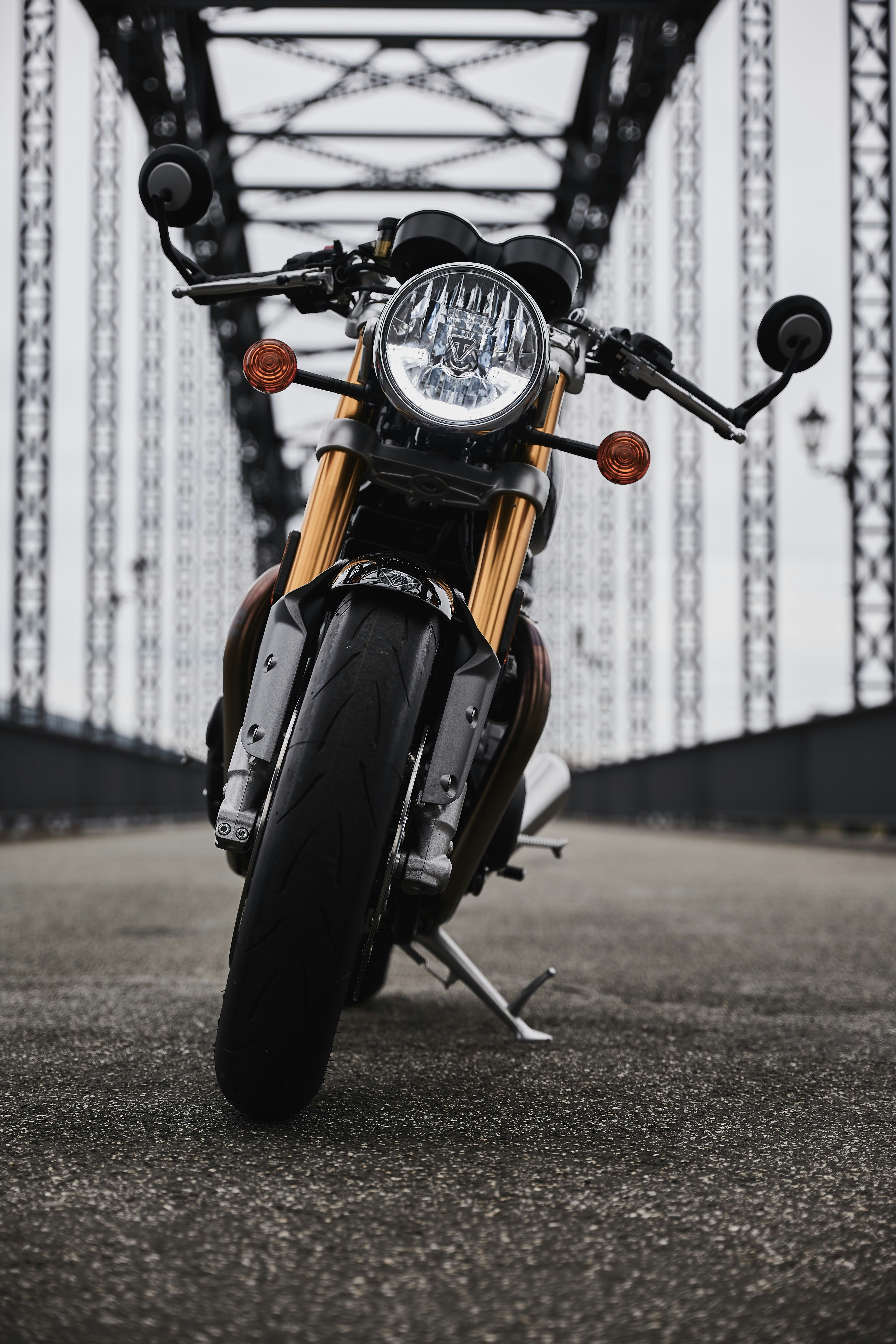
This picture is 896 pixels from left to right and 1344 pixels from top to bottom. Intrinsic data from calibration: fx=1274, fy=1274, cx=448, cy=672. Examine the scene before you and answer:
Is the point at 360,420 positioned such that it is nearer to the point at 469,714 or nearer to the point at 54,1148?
the point at 469,714

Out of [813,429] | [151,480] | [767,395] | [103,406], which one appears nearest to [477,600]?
[767,395]

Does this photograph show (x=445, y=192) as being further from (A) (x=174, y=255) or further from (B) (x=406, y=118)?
(A) (x=174, y=255)

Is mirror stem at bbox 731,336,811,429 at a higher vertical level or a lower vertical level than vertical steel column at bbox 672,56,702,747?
lower

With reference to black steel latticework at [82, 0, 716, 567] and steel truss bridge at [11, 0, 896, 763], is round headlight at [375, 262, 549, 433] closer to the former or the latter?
steel truss bridge at [11, 0, 896, 763]

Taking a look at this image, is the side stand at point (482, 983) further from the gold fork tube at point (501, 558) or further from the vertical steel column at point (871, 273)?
the vertical steel column at point (871, 273)

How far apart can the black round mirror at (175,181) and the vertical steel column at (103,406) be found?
23790 millimetres

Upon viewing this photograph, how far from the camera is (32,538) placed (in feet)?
62.9

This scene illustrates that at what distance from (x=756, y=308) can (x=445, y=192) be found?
30.2ft

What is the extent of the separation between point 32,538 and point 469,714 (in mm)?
18449

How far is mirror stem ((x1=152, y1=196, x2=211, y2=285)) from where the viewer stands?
7.36 feet

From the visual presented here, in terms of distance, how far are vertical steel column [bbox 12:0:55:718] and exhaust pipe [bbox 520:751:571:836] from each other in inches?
673

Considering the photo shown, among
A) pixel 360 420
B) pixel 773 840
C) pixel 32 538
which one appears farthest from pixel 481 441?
pixel 32 538

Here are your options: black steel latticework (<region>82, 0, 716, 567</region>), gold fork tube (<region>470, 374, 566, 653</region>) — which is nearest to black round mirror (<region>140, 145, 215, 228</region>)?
gold fork tube (<region>470, 374, 566, 653</region>)

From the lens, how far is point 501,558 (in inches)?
84.9
